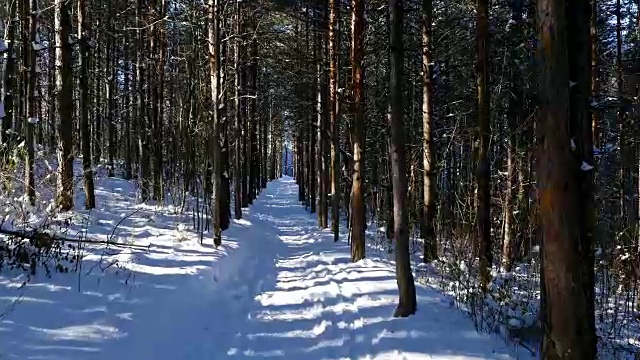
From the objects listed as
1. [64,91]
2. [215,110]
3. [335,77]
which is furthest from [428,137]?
[64,91]

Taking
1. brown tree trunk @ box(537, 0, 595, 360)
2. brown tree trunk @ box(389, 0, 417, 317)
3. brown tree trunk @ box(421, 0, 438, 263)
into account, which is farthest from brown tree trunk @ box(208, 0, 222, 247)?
brown tree trunk @ box(537, 0, 595, 360)

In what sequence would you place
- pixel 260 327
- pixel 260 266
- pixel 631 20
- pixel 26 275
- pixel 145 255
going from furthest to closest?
pixel 631 20 < pixel 260 266 < pixel 145 255 < pixel 260 327 < pixel 26 275

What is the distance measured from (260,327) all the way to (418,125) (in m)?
15.3

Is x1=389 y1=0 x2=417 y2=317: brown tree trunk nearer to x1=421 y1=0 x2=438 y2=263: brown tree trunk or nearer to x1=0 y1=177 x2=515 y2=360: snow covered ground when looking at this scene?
x1=0 y1=177 x2=515 y2=360: snow covered ground

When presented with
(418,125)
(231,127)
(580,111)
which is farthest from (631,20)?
(580,111)

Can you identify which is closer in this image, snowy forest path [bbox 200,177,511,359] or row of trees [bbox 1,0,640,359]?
row of trees [bbox 1,0,640,359]

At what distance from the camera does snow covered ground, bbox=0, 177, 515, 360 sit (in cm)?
520

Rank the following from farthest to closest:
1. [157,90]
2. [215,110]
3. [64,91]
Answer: [157,90]
[215,110]
[64,91]

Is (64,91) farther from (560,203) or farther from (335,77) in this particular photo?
(560,203)

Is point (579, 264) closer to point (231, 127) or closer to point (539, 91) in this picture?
point (539, 91)

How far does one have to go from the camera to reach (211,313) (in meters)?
7.24

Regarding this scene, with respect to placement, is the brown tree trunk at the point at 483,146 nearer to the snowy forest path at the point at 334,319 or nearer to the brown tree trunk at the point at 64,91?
the snowy forest path at the point at 334,319

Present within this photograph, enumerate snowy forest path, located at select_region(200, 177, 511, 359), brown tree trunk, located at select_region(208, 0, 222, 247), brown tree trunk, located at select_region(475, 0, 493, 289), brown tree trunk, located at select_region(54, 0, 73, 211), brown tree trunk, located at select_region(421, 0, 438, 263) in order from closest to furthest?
snowy forest path, located at select_region(200, 177, 511, 359)
brown tree trunk, located at select_region(475, 0, 493, 289)
brown tree trunk, located at select_region(54, 0, 73, 211)
brown tree trunk, located at select_region(421, 0, 438, 263)
brown tree trunk, located at select_region(208, 0, 222, 247)

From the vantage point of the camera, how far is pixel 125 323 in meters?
5.72
